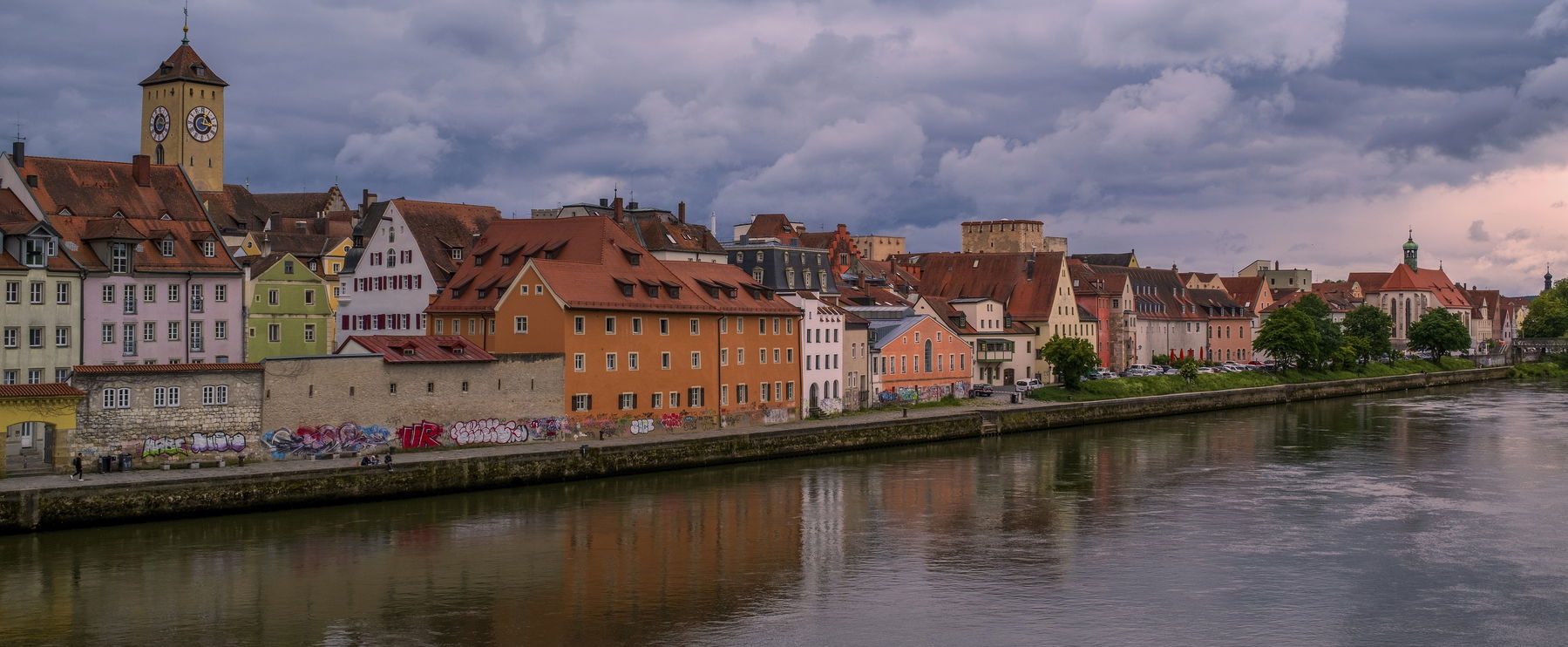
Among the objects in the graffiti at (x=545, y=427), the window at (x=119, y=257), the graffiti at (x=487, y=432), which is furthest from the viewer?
the graffiti at (x=545, y=427)

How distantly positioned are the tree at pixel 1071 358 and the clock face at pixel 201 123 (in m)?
65.7

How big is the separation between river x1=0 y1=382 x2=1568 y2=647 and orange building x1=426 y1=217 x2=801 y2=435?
5158mm

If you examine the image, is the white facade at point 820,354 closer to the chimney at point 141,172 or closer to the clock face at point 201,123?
the chimney at point 141,172

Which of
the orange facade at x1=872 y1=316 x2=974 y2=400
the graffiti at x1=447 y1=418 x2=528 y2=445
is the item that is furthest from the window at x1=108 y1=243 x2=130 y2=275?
the orange facade at x1=872 y1=316 x2=974 y2=400

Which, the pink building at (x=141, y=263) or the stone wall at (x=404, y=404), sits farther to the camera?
the pink building at (x=141, y=263)

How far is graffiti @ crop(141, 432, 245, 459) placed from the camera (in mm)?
43469

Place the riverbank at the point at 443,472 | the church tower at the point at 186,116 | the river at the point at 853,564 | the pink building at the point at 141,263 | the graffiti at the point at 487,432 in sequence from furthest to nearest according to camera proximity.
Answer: the church tower at the point at 186,116
the graffiti at the point at 487,432
the pink building at the point at 141,263
the riverbank at the point at 443,472
the river at the point at 853,564

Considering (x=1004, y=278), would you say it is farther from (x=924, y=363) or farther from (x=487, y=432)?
(x=487, y=432)

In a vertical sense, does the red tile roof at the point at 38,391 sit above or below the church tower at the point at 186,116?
below

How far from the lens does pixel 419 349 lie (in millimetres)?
51688

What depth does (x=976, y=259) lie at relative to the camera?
350ft

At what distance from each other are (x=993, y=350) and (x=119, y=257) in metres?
55.1

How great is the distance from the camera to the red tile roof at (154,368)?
42.3 m

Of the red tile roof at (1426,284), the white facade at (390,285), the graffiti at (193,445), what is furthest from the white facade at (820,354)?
the red tile roof at (1426,284)
